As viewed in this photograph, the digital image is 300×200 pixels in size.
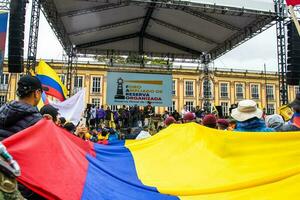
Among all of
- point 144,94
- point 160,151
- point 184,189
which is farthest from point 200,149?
point 144,94

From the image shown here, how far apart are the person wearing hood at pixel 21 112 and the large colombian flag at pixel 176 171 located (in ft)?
0.36

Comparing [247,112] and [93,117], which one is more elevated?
[247,112]

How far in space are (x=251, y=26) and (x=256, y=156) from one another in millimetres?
14004

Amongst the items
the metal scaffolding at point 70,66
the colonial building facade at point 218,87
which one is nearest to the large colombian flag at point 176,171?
the metal scaffolding at point 70,66

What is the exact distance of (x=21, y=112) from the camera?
2609mm

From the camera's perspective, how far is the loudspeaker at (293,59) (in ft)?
43.4

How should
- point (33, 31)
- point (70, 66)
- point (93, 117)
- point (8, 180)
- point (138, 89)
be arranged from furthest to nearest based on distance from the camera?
1. point (138, 89)
2. point (93, 117)
3. point (70, 66)
4. point (33, 31)
5. point (8, 180)

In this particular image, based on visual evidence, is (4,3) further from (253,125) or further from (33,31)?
(253,125)

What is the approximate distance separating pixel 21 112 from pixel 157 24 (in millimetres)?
15751

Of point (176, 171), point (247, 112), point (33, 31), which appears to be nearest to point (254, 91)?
point (33, 31)

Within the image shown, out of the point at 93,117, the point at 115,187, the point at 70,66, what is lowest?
the point at 115,187

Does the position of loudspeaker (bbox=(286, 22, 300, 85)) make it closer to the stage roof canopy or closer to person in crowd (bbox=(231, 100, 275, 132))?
the stage roof canopy

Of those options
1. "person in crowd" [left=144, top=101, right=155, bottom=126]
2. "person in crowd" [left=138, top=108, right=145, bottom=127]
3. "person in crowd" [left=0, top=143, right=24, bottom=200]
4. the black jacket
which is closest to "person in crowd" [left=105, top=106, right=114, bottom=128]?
"person in crowd" [left=138, top=108, right=145, bottom=127]

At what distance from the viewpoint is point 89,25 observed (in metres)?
16.8
